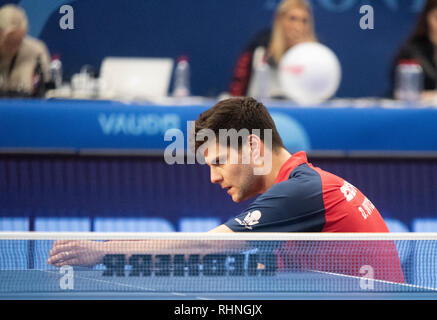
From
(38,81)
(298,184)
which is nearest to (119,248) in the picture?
(298,184)

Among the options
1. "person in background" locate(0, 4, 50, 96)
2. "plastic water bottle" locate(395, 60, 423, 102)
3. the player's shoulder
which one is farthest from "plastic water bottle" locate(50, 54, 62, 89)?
the player's shoulder

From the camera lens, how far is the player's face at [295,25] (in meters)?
4.04

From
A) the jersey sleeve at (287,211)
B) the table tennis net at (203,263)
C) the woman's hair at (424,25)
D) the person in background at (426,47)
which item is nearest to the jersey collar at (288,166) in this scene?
the jersey sleeve at (287,211)

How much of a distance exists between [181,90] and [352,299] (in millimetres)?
3094

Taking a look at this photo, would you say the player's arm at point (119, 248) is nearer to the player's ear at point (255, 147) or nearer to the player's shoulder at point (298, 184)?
the player's shoulder at point (298, 184)

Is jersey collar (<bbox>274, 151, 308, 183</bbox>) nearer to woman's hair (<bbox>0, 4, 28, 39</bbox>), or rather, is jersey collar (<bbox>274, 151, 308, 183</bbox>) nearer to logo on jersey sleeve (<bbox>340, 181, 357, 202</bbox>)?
logo on jersey sleeve (<bbox>340, 181, 357, 202</bbox>)

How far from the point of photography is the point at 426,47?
4145 mm

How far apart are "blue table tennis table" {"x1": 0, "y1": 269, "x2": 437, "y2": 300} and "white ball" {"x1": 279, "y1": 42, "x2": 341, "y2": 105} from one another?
7.29ft

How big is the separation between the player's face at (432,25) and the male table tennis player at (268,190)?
2.59 metres

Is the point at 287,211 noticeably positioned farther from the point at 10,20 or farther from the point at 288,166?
the point at 10,20

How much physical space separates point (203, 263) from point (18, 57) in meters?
2.89

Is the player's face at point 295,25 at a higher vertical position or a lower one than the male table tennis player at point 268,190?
higher

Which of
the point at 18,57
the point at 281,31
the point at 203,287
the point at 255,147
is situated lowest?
the point at 203,287
